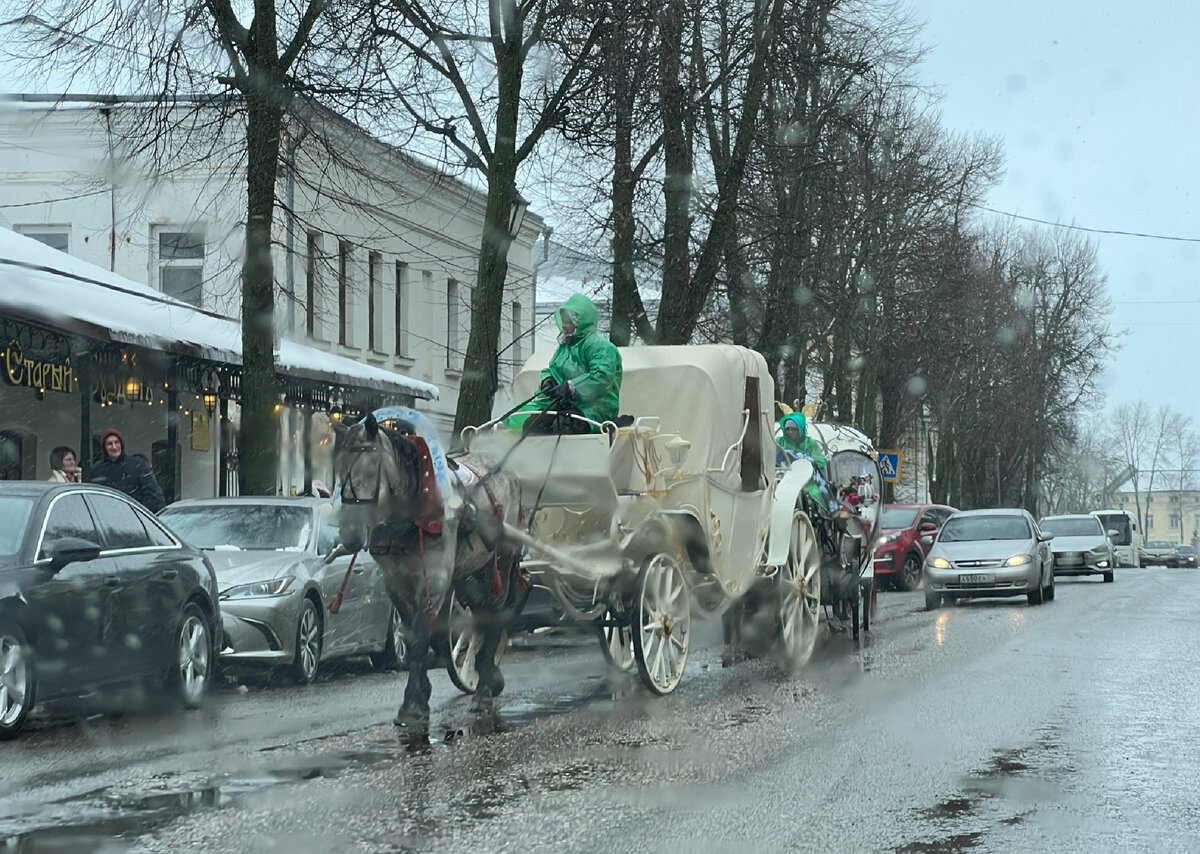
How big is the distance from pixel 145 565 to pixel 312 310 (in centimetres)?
1607

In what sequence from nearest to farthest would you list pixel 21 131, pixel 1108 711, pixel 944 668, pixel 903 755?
1. pixel 903 755
2. pixel 1108 711
3. pixel 944 668
4. pixel 21 131

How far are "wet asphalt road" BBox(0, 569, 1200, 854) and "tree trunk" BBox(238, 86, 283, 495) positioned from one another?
14.1 ft

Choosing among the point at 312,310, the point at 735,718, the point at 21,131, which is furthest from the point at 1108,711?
the point at 21,131

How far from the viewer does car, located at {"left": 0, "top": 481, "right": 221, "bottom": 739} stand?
29.7 ft

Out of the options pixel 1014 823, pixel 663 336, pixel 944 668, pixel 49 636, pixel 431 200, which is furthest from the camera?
pixel 431 200

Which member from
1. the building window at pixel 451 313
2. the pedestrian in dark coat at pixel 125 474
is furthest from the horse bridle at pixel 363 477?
the building window at pixel 451 313

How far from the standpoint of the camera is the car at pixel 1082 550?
3850 centimetres

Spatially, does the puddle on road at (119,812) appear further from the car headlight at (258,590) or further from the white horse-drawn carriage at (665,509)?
the car headlight at (258,590)

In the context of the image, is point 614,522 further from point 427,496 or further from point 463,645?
point 427,496

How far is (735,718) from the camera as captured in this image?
9547 mm

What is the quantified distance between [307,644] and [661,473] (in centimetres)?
331

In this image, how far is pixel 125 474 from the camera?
14844 mm

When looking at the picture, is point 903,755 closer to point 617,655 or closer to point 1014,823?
point 1014,823

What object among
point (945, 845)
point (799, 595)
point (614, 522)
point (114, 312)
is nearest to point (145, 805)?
point (945, 845)
